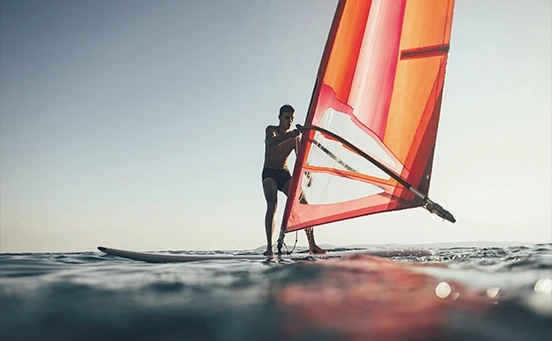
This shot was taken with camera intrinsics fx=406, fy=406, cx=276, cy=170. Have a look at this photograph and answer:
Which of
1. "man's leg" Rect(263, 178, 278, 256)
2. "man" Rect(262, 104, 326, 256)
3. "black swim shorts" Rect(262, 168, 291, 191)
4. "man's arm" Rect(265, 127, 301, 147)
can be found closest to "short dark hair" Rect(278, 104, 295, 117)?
"man" Rect(262, 104, 326, 256)

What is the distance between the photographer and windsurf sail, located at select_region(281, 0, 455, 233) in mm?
5535

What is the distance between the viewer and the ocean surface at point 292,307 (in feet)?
6.93

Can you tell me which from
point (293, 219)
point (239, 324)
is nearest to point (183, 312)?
point (239, 324)

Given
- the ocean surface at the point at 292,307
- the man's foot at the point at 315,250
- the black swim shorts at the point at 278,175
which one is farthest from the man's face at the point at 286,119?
the ocean surface at the point at 292,307

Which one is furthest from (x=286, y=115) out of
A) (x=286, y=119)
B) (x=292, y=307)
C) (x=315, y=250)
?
(x=292, y=307)

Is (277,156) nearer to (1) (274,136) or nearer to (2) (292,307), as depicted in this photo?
(1) (274,136)

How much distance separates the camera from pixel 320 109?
578 cm

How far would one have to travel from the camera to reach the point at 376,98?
5.78m

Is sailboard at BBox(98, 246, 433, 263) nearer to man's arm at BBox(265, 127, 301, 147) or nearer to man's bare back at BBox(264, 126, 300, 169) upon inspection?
man's bare back at BBox(264, 126, 300, 169)

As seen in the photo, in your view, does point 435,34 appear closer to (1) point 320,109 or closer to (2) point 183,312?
(1) point 320,109

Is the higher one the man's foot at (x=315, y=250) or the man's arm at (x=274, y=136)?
the man's arm at (x=274, y=136)

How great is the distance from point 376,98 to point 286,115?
1655mm

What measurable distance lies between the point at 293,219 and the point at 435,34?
328 centimetres

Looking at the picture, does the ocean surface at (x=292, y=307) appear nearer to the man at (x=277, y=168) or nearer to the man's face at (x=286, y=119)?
the man at (x=277, y=168)
